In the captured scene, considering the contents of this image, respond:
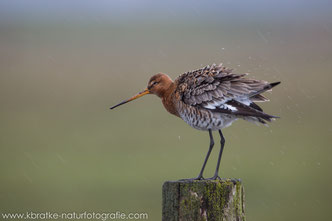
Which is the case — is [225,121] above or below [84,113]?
below

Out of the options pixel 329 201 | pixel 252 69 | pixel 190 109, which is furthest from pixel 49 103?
pixel 190 109

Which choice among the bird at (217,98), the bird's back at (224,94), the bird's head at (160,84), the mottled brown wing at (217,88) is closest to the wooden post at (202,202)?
the bird at (217,98)

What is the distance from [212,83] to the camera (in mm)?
8797

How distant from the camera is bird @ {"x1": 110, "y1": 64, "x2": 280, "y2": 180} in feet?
27.5

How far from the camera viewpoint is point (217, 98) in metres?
8.66

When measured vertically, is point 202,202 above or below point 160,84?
below

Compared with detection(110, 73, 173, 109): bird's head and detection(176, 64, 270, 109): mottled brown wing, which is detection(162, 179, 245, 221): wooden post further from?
detection(110, 73, 173, 109): bird's head

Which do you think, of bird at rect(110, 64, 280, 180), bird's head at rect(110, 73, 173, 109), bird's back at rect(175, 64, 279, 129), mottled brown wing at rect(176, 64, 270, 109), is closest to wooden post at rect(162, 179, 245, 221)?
bird at rect(110, 64, 280, 180)

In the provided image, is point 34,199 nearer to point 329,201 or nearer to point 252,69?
point 329,201

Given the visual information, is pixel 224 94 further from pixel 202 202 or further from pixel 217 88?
pixel 202 202

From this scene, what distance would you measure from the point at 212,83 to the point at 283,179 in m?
10.4

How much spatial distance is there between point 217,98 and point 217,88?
154 millimetres

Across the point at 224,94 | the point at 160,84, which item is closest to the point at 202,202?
the point at 224,94

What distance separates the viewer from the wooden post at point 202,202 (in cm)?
641
